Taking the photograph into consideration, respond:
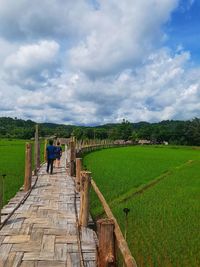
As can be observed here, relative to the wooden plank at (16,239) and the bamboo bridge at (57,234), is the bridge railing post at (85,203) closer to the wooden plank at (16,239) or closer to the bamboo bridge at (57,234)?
the bamboo bridge at (57,234)

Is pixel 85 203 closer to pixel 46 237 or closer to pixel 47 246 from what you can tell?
pixel 46 237

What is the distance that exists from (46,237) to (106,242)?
2.27 metres

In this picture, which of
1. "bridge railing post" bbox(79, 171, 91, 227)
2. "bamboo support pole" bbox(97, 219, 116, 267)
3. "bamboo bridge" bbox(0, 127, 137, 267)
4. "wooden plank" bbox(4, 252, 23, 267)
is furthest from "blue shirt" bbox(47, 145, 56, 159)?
"bamboo support pole" bbox(97, 219, 116, 267)

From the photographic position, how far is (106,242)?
4.36m

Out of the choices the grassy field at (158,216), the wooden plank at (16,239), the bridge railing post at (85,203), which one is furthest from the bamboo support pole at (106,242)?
the bridge railing post at (85,203)

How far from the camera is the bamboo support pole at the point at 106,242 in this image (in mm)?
4316

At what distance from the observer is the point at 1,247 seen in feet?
18.8

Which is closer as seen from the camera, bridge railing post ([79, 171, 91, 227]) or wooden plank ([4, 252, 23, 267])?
wooden plank ([4, 252, 23, 267])

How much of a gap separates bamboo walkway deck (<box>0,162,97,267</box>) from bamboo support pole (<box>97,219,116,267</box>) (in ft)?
2.85

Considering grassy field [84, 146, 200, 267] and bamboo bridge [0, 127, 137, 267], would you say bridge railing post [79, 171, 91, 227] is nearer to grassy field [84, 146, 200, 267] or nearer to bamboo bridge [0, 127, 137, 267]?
bamboo bridge [0, 127, 137, 267]

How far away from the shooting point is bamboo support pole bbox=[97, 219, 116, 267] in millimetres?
4316

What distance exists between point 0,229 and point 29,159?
15.3 feet

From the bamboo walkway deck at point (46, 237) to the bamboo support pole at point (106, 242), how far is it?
2.85ft

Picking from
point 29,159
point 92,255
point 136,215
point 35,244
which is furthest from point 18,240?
point 29,159
